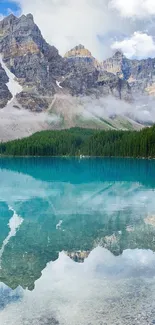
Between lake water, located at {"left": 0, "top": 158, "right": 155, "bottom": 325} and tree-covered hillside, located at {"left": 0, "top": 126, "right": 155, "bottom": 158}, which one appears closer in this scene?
lake water, located at {"left": 0, "top": 158, "right": 155, "bottom": 325}

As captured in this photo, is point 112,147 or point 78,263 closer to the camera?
point 78,263

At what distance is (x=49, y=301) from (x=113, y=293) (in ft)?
9.06

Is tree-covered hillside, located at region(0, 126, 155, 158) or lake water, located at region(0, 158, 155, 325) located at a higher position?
lake water, located at region(0, 158, 155, 325)

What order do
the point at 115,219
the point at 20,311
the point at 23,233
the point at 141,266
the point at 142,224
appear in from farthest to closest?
1. the point at 115,219
2. the point at 142,224
3. the point at 23,233
4. the point at 141,266
5. the point at 20,311

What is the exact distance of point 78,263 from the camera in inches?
878

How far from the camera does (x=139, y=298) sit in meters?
17.0

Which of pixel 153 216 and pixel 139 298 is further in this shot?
pixel 153 216

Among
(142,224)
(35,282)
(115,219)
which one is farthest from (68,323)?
(115,219)

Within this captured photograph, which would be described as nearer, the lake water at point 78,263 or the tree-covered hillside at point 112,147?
the lake water at point 78,263

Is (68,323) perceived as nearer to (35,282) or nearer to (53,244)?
(35,282)

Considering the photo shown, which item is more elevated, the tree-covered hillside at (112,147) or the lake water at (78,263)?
the lake water at (78,263)

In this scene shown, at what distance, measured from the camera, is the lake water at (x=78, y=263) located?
15.9 meters

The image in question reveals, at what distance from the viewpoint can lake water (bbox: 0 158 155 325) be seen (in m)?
15.9

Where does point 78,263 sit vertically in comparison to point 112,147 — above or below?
above
